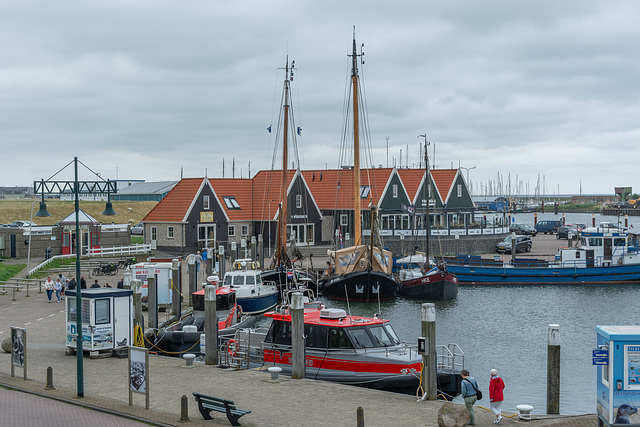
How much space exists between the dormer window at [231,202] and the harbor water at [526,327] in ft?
80.2

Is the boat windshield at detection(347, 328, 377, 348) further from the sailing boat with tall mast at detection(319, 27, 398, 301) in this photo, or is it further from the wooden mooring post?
the sailing boat with tall mast at detection(319, 27, 398, 301)

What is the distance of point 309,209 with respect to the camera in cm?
7200

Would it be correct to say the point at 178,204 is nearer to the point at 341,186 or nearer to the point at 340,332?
the point at 341,186

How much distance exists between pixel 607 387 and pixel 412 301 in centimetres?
3378

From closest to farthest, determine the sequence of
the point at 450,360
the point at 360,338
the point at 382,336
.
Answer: the point at 360,338 → the point at 382,336 → the point at 450,360

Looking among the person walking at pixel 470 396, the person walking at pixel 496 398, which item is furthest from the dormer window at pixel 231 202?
the person walking at pixel 496 398

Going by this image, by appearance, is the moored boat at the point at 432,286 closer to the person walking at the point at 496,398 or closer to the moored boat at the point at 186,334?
the moored boat at the point at 186,334

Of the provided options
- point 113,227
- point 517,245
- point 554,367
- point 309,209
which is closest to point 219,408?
point 554,367

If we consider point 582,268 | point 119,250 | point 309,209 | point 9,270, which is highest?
point 309,209

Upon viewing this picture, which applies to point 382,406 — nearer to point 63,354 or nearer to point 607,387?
point 607,387

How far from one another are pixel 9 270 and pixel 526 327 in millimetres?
35897

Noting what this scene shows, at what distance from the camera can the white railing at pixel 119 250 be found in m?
59.1

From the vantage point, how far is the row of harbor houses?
6656cm

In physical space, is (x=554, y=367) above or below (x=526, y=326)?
above
